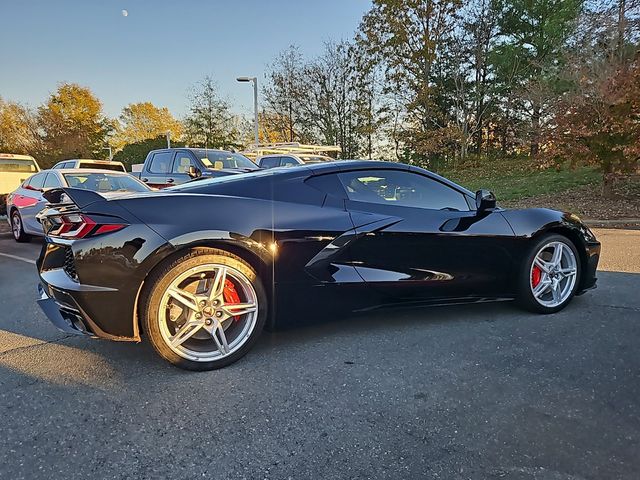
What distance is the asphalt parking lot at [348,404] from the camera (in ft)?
5.84

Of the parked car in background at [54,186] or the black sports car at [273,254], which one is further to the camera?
the parked car in background at [54,186]

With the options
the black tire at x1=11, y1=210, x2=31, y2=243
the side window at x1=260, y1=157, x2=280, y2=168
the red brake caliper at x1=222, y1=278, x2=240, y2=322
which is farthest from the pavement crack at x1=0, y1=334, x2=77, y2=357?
the side window at x1=260, y1=157, x2=280, y2=168

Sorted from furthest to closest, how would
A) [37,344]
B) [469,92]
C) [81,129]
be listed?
[81,129] → [469,92] → [37,344]

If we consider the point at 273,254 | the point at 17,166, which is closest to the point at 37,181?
the point at 17,166

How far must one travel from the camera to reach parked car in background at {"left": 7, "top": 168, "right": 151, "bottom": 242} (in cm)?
734

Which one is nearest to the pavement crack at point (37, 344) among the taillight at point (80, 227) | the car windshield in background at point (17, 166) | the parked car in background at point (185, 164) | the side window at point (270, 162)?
the taillight at point (80, 227)

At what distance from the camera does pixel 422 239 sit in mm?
3145

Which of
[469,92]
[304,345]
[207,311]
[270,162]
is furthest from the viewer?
[469,92]

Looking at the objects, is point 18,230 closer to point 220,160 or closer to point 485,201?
point 220,160

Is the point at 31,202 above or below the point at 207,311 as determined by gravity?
above

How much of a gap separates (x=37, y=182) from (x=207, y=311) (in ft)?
23.2

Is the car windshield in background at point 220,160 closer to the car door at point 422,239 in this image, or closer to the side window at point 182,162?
the side window at point 182,162

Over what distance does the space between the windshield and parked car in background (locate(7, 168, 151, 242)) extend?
2.47 m

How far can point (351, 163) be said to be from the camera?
3.27 m
